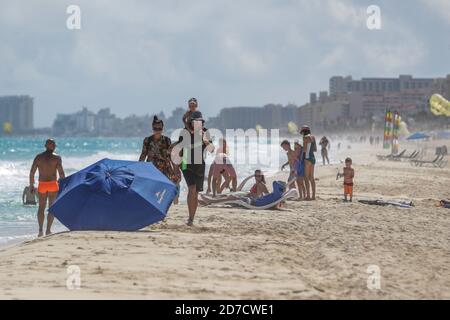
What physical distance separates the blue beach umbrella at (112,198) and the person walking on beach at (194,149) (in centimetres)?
49

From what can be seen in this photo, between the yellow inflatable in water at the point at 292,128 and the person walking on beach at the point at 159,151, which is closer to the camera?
the person walking on beach at the point at 159,151

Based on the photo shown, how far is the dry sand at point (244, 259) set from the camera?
494 centimetres

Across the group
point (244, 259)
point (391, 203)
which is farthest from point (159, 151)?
point (391, 203)

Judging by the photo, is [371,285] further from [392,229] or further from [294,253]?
[392,229]

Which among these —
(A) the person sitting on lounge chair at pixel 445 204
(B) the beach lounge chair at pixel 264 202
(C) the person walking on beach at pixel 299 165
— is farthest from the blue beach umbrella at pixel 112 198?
(A) the person sitting on lounge chair at pixel 445 204

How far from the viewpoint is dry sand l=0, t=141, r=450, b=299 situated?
494 cm

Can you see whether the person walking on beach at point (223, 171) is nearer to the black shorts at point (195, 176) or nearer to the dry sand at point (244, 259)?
the dry sand at point (244, 259)

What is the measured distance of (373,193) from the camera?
15.4m

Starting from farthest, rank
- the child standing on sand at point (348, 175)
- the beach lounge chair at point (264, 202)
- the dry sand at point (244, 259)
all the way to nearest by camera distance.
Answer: the child standing on sand at point (348, 175)
the beach lounge chair at point (264, 202)
the dry sand at point (244, 259)

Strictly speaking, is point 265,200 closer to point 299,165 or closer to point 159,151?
point 299,165

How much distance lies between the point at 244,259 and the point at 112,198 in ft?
5.91

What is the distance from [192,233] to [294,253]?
151cm

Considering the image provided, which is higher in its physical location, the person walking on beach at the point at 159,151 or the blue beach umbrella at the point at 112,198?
the person walking on beach at the point at 159,151
